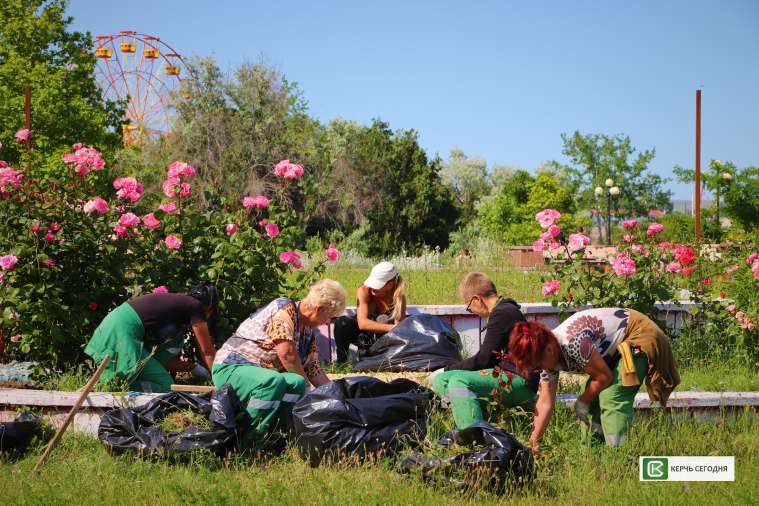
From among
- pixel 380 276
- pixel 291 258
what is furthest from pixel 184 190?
pixel 380 276

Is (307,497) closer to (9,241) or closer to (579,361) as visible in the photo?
(579,361)

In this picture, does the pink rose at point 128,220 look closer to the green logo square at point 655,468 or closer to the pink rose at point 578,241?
the pink rose at point 578,241

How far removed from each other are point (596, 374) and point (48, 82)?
22547 mm

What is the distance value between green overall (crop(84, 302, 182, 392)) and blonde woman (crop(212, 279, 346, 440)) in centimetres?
65

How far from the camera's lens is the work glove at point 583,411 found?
4819 mm

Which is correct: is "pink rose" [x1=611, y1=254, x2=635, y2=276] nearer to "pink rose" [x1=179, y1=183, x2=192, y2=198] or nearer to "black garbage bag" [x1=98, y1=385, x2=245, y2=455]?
"black garbage bag" [x1=98, y1=385, x2=245, y2=455]

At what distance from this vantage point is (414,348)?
6840 millimetres

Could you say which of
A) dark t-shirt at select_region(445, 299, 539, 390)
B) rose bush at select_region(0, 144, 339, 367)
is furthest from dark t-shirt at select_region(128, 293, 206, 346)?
dark t-shirt at select_region(445, 299, 539, 390)

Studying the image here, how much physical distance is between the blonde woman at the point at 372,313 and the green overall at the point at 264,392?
2.07 m

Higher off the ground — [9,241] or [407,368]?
[9,241]

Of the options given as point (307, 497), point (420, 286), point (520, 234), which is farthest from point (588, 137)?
point (307, 497)

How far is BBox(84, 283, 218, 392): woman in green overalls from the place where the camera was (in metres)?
5.64

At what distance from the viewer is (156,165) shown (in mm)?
29969

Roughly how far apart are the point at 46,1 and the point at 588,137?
93.4 ft
